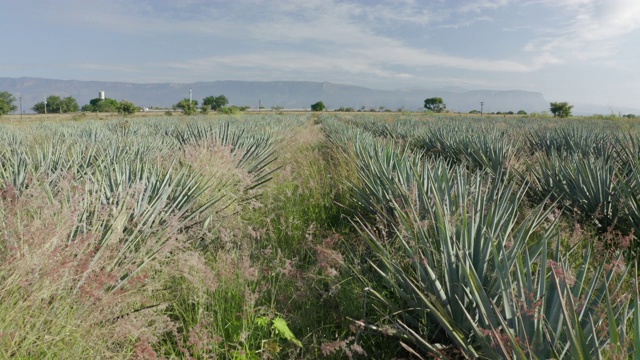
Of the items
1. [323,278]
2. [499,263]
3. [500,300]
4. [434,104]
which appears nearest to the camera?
[499,263]

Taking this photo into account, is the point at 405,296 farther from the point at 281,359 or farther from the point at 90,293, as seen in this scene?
the point at 90,293

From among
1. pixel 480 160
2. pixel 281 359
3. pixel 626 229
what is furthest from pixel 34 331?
pixel 480 160

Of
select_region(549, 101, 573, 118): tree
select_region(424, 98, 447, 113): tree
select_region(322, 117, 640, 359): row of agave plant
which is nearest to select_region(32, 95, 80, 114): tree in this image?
select_region(424, 98, 447, 113): tree

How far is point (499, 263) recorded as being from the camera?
1.77m

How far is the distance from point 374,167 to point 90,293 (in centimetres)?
306

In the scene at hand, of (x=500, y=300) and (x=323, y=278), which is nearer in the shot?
(x=500, y=300)

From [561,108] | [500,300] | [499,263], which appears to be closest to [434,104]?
[561,108]

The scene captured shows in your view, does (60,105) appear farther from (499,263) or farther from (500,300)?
(499,263)

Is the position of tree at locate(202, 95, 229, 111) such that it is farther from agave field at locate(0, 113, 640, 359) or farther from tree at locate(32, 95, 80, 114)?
agave field at locate(0, 113, 640, 359)

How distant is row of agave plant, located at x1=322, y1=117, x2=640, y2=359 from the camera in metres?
1.62

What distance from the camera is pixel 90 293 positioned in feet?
6.22

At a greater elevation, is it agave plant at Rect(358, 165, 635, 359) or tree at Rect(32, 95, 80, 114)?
tree at Rect(32, 95, 80, 114)

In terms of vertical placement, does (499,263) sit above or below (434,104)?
below

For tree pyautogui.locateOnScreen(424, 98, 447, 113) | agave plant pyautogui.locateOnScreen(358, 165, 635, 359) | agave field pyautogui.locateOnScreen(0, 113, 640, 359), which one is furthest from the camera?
tree pyautogui.locateOnScreen(424, 98, 447, 113)
